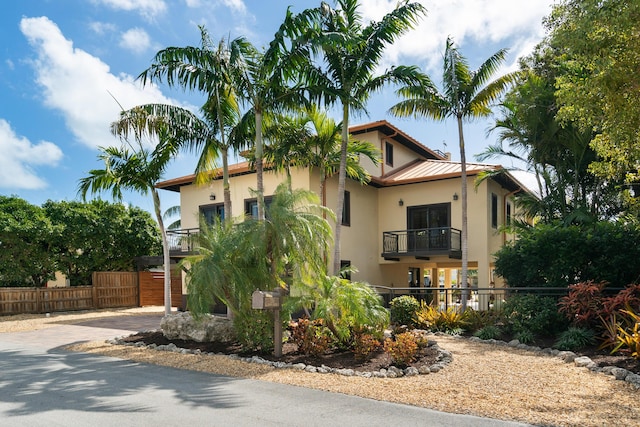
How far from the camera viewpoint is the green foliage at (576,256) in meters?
11.8

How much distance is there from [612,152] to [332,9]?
7857 millimetres

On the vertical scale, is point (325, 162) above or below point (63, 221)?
above

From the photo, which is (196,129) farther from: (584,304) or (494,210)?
(494,210)

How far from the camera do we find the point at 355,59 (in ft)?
43.8

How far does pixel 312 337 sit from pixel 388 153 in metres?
14.9

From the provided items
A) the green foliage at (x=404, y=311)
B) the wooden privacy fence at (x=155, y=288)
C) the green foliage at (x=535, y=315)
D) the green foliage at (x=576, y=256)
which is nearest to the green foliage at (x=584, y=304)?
the green foliage at (x=535, y=315)

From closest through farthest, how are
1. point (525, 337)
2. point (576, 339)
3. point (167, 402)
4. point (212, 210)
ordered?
point (167, 402)
point (576, 339)
point (525, 337)
point (212, 210)

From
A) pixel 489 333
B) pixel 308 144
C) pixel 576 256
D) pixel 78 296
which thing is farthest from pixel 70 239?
pixel 576 256

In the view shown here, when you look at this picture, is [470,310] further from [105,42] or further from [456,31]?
[105,42]

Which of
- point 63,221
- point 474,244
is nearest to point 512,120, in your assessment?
point 474,244

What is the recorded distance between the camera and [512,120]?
1711 cm

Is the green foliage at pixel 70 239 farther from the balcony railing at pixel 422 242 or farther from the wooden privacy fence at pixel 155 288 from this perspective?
the balcony railing at pixel 422 242

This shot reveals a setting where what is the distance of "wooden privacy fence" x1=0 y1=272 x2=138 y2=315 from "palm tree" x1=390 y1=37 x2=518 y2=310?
16.5 meters

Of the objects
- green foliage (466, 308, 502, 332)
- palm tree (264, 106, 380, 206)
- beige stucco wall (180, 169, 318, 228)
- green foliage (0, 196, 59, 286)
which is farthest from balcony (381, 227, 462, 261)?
green foliage (0, 196, 59, 286)
